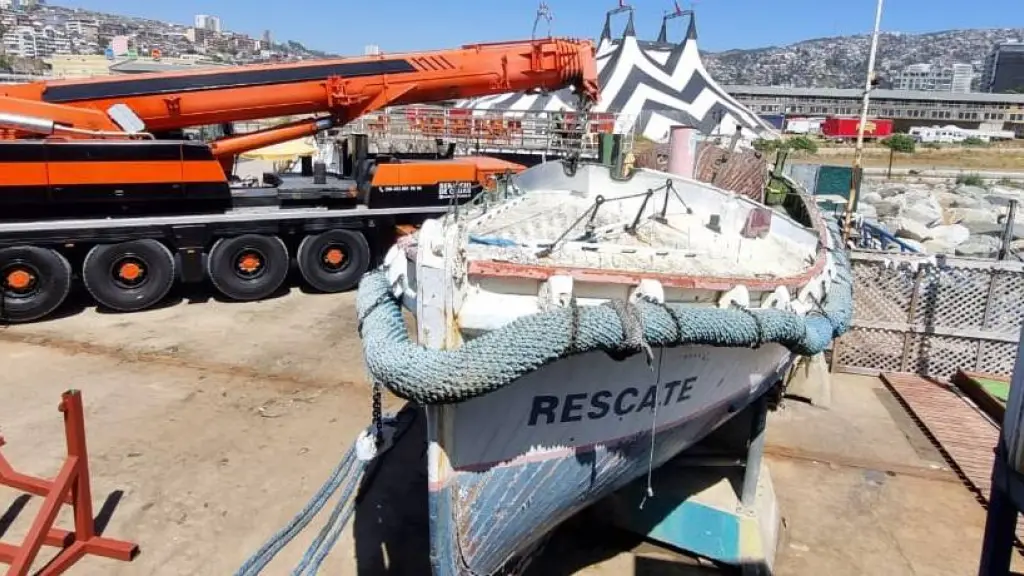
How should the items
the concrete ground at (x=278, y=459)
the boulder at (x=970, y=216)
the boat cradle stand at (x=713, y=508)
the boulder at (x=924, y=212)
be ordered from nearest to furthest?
the boat cradle stand at (x=713, y=508)
the concrete ground at (x=278, y=459)
the boulder at (x=924, y=212)
the boulder at (x=970, y=216)

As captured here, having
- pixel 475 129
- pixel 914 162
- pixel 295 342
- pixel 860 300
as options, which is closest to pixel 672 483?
pixel 860 300

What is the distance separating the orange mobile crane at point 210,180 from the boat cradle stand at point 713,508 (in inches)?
183

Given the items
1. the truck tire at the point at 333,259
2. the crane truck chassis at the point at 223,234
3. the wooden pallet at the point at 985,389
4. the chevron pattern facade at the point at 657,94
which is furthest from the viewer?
the chevron pattern facade at the point at 657,94

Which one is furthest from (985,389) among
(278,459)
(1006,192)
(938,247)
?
(1006,192)

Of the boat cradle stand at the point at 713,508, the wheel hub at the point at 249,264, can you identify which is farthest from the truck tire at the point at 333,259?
the boat cradle stand at the point at 713,508

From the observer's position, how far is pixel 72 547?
4289 mm

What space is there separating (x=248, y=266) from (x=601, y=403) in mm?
7417

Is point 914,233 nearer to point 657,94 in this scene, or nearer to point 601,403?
point 601,403

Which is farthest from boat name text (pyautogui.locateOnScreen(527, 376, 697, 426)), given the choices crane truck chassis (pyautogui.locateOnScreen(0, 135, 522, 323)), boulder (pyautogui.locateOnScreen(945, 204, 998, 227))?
boulder (pyautogui.locateOnScreen(945, 204, 998, 227))

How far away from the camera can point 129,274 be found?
9.02 meters

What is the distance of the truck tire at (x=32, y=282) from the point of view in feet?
27.7

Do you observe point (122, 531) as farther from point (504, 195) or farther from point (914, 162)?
point (914, 162)

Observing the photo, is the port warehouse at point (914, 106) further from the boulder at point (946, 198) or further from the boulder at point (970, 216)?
the boulder at point (970, 216)

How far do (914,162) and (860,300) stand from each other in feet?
136
